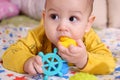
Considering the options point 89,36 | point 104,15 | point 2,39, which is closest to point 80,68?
point 89,36

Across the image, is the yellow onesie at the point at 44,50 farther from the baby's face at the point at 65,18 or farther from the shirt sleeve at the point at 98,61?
the baby's face at the point at 65,18

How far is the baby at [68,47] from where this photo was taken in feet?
2.71

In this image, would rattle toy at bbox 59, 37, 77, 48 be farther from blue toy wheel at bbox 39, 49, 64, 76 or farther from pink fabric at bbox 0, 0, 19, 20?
pink fabric at bbox 0, 0, 19, 20

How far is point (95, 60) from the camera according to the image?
3.01ft

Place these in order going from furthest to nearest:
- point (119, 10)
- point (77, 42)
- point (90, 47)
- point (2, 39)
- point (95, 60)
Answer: point (119, 10) → point (2, 39) → point (90, 47) → point (95, 60) → point (77, 42)

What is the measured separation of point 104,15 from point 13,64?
0.85 meters

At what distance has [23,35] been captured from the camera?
141 centimetres

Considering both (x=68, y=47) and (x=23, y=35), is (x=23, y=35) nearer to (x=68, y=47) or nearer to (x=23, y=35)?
(x=23, y=35)

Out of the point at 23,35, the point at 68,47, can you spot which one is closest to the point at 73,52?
the point at 68,47

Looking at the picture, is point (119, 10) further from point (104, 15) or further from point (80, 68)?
point (80, 68)

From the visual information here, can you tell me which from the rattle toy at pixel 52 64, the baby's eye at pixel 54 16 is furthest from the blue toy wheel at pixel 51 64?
the baby's eye at pixel 54 16

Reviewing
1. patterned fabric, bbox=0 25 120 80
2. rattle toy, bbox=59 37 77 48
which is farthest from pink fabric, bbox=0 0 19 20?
rattle toy, bbox=59 37 77 48

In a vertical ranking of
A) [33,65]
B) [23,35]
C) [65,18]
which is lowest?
[33,65]

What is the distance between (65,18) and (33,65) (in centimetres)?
16
